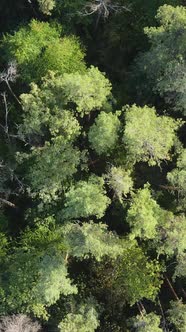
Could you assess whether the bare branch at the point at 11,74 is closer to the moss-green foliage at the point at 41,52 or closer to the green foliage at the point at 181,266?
the moss-green foliage at the point at 41,52

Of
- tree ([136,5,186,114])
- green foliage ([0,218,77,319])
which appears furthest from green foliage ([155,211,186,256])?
tree ([136,5,186,114])

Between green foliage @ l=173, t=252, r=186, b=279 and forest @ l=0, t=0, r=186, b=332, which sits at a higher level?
forest @ l=0, t=0, r=186, b=332

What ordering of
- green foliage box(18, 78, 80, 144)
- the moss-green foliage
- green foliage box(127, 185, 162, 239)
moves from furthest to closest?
the moss-green foliage, green foliage box(18, 78, 80, 144), green foliage box(127, 185, 162, 239)

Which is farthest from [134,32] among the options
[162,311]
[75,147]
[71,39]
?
[162,311]

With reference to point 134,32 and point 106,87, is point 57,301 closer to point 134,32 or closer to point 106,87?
point 106,87

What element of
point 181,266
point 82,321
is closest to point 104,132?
point 181,266

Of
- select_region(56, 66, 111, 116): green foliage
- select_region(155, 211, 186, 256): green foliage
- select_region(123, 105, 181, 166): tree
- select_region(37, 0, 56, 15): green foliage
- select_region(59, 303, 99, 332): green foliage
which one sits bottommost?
select_region(59, 303, 99, 332): green foliage

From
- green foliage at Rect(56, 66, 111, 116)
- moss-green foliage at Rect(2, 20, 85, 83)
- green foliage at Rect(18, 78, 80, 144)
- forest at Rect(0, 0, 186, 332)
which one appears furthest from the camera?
moss-green foliage at Rect(2, 20, 85, 83)

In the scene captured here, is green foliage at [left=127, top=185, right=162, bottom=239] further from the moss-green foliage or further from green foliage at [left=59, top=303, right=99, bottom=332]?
the moss-green foliage
